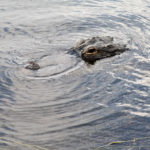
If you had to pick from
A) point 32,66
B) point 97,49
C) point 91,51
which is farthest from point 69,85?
point 97,49

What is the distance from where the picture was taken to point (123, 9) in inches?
519

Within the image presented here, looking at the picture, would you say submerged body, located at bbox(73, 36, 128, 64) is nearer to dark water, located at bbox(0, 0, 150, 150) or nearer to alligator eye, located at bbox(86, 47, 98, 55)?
alligator eye, located at bbox(86, 47, 98, 55)

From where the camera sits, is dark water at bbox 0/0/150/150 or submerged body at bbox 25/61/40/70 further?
submerged body at bbox 25/61/40/70

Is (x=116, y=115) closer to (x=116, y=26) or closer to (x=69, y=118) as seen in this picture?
(x=69, y=118)

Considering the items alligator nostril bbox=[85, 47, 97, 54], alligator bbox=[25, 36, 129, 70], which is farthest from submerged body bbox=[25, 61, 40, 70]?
alligator nostril bbox=[85, 47, 97, 54]

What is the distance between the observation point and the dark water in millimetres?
4898

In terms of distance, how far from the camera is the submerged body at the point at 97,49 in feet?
28.1

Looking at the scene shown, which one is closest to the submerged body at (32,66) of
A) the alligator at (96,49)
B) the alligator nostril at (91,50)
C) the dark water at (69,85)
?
the dark water at (69,85)

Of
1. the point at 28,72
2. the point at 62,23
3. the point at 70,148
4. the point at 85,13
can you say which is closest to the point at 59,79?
A: the point at 28,72

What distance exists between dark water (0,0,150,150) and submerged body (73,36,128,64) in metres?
0.31

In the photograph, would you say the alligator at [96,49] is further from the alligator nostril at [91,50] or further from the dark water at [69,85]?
the dark water at [69,85]

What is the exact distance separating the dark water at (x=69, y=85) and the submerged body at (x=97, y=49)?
0.31 m

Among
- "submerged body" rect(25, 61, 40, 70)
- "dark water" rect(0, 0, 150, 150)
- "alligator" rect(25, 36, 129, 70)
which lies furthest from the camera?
"alligator" rect(25, 36, 129, 70)

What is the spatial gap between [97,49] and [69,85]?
92.8 inches
